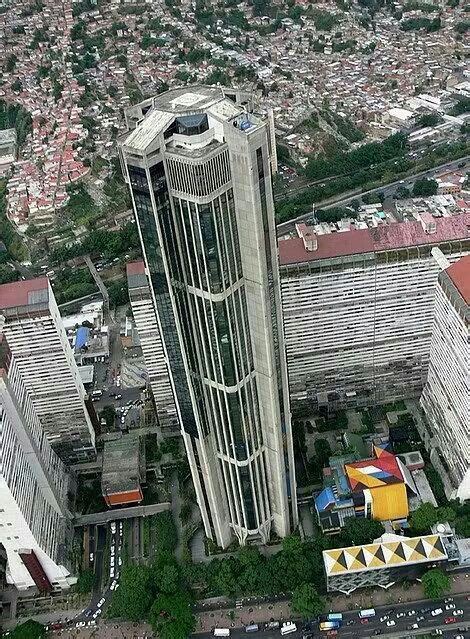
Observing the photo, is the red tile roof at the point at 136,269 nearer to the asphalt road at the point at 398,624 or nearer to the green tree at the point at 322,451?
the green tree at the point at 322,451

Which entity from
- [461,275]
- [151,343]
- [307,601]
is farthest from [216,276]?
[307,601]

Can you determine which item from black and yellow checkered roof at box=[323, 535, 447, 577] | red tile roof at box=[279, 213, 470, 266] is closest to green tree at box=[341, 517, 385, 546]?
black and yellow checkered roof at box=[323, 535, 447, 577]

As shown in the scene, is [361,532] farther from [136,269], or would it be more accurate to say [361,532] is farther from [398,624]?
[136,269]

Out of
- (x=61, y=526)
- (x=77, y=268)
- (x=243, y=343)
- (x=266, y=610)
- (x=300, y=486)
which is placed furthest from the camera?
(x=77, y=268)

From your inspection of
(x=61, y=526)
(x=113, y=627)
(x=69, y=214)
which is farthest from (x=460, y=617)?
(x=69, y=214)

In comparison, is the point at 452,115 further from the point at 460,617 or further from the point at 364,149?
the point at 460,617

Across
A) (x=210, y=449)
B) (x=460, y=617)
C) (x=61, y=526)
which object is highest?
(x=210, y=449)

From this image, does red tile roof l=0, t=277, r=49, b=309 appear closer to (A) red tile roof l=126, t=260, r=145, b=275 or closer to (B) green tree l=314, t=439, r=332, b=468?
(A) red tile roof l=126, t=260, r=145, b=275
